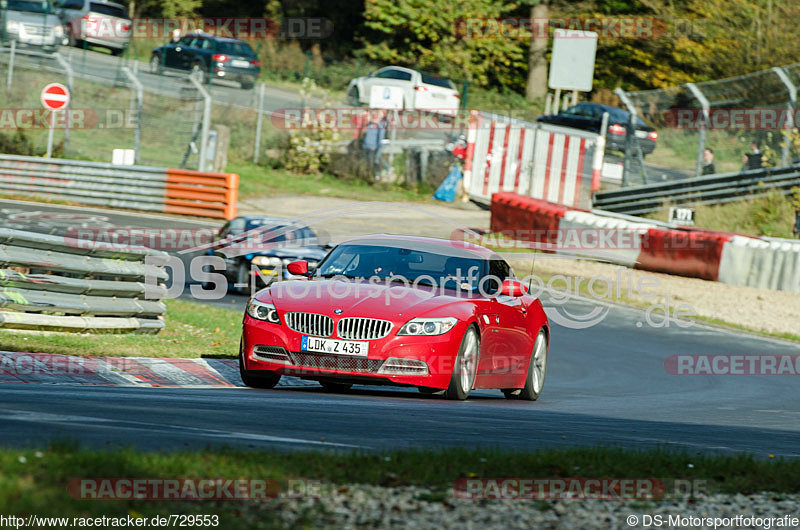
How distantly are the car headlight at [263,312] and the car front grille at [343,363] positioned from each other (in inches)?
17.5

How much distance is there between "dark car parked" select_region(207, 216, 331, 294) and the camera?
1892 centimetres

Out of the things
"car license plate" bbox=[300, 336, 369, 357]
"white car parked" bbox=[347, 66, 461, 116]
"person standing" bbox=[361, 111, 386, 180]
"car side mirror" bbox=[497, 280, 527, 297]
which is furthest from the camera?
"white car parked" bbox=[347, 66, 461, 116]

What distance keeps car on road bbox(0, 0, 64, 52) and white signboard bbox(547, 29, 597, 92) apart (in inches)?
675

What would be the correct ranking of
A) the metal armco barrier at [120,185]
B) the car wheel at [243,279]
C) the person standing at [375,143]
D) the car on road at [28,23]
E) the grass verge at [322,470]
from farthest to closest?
the car on road at [28,23] → the person standing at [375,143] → the metal armco barrier at [120,185] → the car wheel at [243,279] → the grass verge at [322,470]

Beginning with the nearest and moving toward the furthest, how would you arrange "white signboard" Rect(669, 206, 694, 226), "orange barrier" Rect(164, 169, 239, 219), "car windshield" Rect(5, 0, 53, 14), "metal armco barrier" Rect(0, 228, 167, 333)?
"metal armco barrier" Rect(0, 228, 167, 333)
"white signboard" Rect(669, 206, 694, 226)
"orange barrier" Rect(164, 169, 239, 219)
"car windshield" Rect(5, 0, 53, 14)

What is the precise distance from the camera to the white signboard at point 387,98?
1484 inches

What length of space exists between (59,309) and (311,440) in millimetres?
5960

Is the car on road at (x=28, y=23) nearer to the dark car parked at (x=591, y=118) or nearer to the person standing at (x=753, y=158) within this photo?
the dark car parked at (x=591, y=118)

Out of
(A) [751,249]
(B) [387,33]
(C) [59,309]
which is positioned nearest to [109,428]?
(C) [59,309]

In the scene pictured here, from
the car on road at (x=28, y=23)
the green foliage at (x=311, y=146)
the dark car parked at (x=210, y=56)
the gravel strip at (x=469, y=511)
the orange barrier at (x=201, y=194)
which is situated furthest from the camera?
the dark car parked at (x=210, y=56)

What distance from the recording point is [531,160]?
1366 inches

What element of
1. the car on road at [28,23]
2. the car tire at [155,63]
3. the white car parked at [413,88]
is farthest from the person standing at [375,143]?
the car on road at [28,23]

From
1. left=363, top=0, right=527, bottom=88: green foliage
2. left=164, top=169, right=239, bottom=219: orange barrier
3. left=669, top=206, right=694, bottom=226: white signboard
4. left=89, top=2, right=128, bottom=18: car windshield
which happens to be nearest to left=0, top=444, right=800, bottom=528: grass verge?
left=669, top=206, right=694, bottom=226: white signboard

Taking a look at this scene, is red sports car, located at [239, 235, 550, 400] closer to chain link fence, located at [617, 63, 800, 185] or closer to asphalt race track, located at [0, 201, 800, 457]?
asphalt race track, located at [0, 201, 800, 457]
